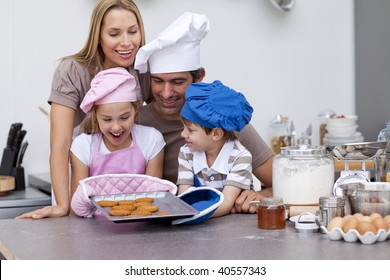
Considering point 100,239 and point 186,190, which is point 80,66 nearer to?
point 186,190

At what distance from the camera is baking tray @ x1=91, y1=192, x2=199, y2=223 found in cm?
168

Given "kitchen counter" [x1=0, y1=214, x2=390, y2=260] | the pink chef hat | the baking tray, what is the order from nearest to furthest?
"kitchen counter" [x1=0, y1=214, x2=390, y2=260] < the baking tray < the pink chef hat

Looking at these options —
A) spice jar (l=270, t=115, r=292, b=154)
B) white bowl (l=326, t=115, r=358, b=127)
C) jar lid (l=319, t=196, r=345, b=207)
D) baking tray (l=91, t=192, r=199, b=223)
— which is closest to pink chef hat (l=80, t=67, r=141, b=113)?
baking tray (l=91, t=192, r=199, b=223)

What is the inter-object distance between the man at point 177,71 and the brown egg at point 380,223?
2.01 ft

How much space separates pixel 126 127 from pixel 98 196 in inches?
12.5

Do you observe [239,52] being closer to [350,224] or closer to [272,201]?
[272,201]

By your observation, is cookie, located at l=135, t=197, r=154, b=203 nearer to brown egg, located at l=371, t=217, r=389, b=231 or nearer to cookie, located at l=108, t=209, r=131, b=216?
cookie, located at l=108, t=209, r=131, b=216

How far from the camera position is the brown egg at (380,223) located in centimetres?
154

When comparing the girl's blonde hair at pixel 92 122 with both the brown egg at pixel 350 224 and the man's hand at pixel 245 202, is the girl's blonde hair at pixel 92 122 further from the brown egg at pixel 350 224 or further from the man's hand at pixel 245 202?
the brown egg at pixel 350 224

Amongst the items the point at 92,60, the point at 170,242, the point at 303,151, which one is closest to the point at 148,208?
the point at 170,242

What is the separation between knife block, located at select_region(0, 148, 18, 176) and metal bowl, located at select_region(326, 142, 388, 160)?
1.81m

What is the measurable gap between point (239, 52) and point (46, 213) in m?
2.10
